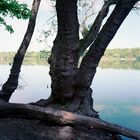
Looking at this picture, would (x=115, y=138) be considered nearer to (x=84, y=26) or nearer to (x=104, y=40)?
(x=104, y=40)

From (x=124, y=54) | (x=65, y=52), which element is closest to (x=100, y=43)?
(x=65, y=52)

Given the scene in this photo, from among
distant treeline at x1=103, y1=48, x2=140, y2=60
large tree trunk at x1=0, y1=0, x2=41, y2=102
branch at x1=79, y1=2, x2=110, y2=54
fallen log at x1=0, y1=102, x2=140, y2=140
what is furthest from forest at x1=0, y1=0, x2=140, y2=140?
distant treeline at x1=103, y1=48, x2=140, y2=60

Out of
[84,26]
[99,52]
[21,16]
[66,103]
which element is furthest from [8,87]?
[84,26]

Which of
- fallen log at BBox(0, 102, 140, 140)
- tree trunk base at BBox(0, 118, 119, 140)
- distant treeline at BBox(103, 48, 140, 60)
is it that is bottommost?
distant treeline at BBox(103, 48, 140, 60)

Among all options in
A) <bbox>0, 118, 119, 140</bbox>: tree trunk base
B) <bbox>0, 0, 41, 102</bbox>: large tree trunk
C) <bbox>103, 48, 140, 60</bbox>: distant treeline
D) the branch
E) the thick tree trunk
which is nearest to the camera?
<bbox>0, 118, 119, 140</bbox>: tree trunk base

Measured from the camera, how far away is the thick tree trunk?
895 centimetres

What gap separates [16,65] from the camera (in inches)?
539

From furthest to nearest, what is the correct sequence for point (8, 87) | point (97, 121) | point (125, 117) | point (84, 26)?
point (125, 117), point (84, 26), point (8, 87), point (97, 121)

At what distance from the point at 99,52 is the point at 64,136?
2.32 m

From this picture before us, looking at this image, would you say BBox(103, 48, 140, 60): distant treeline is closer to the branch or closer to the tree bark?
the branch

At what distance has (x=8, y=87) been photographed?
44.2 feet

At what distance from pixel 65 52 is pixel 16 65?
15.6 feet

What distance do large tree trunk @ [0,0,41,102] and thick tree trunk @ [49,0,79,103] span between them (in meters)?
3.79

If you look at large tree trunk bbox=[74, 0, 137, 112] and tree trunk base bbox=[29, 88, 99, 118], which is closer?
large tree trunk bbox=[74, 0, 137, 112]
